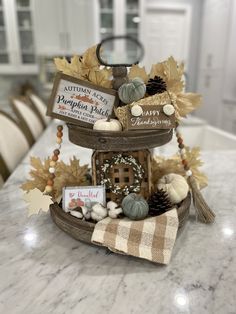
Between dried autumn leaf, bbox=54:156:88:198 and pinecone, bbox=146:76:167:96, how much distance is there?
28 centimetres

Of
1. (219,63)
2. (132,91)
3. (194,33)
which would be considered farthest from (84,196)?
(194,33)

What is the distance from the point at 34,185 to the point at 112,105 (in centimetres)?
29

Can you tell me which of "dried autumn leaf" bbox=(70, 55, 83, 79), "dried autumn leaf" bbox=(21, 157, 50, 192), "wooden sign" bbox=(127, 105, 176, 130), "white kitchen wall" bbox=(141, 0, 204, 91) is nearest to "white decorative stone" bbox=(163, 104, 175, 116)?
"wooden sign" bbox=(127, 105, 176, 130)

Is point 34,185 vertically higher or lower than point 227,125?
higher

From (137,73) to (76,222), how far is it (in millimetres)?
375

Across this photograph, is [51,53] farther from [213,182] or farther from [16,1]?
[213,182]

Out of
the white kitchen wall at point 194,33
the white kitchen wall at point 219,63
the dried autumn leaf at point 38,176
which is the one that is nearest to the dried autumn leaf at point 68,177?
the dried autumn leaf at point 38,176

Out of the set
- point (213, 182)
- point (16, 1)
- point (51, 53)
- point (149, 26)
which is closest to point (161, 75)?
point (213, 182)

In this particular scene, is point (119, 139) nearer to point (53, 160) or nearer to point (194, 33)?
point (53, 160)

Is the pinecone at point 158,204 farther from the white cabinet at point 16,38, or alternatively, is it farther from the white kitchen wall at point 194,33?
the white kitchen wall at point 194,33

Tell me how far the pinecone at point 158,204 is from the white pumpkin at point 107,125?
0.19 meters

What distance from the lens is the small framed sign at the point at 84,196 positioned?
2.14 feet

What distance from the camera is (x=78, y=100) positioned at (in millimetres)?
633

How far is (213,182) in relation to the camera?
1.02 metres
